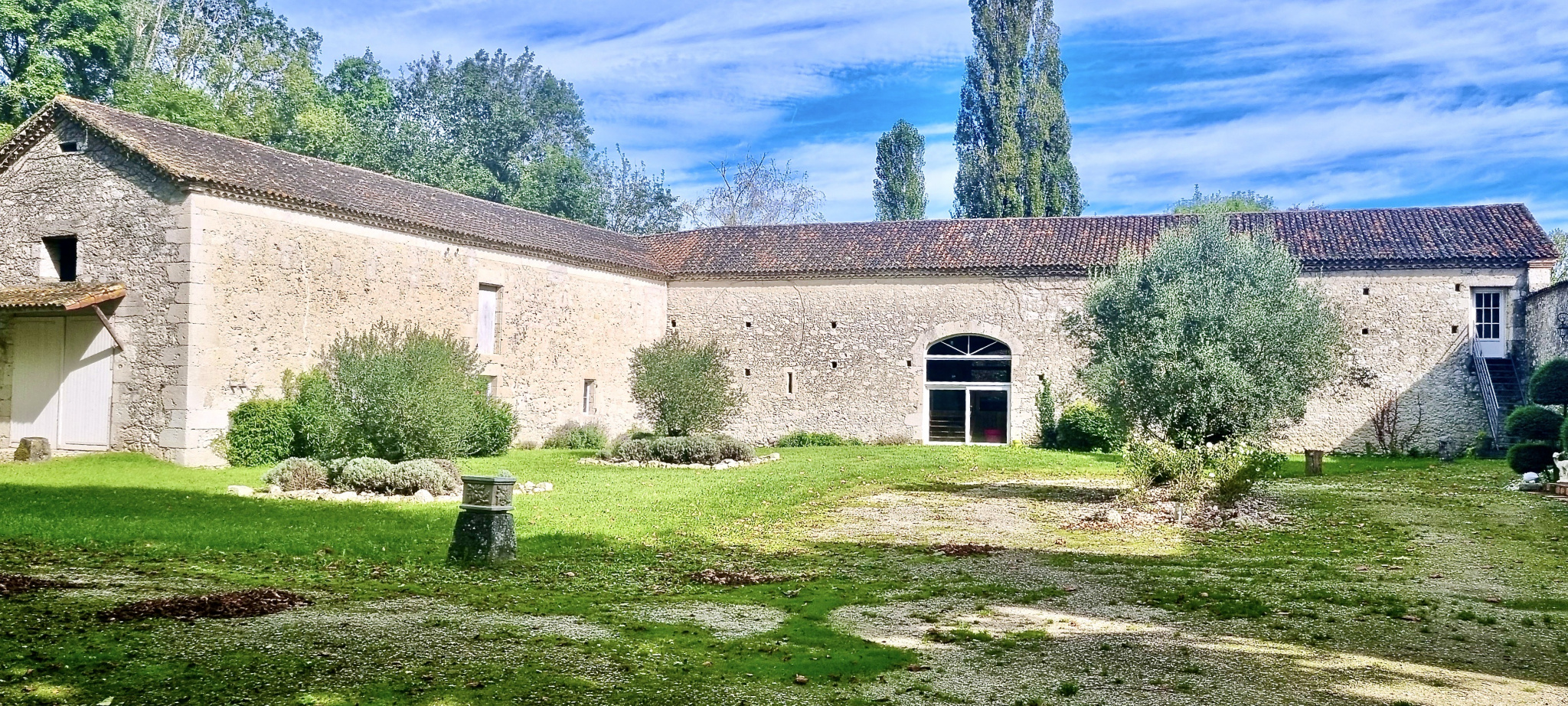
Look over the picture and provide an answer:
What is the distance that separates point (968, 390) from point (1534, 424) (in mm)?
11564

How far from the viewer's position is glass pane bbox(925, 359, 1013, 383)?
2648cm

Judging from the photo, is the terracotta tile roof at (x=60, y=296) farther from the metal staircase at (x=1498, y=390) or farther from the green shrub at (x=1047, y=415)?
the metal staircase at (x=1498, y=390)

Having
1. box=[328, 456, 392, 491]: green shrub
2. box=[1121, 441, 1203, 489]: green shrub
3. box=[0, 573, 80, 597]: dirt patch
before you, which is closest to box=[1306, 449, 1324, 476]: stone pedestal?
box=[1121, 441, 1203, 489]: green shrub

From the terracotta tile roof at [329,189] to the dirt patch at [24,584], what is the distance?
11.1 metres

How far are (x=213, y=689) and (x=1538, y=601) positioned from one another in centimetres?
810

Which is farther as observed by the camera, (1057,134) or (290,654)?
(1057,134)

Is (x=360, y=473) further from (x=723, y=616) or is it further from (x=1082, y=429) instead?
(x=1082, y=429)

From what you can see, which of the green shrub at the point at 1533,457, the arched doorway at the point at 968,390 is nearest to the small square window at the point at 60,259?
the arched doorway at the point at 968,390

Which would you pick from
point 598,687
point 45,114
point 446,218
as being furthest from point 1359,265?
point 45,114

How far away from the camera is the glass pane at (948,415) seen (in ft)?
87.8

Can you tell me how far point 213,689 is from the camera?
482 centimetres

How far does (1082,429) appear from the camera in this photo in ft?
81.3

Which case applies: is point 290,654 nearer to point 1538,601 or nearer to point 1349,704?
point 1349,704

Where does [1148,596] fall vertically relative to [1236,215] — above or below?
below
